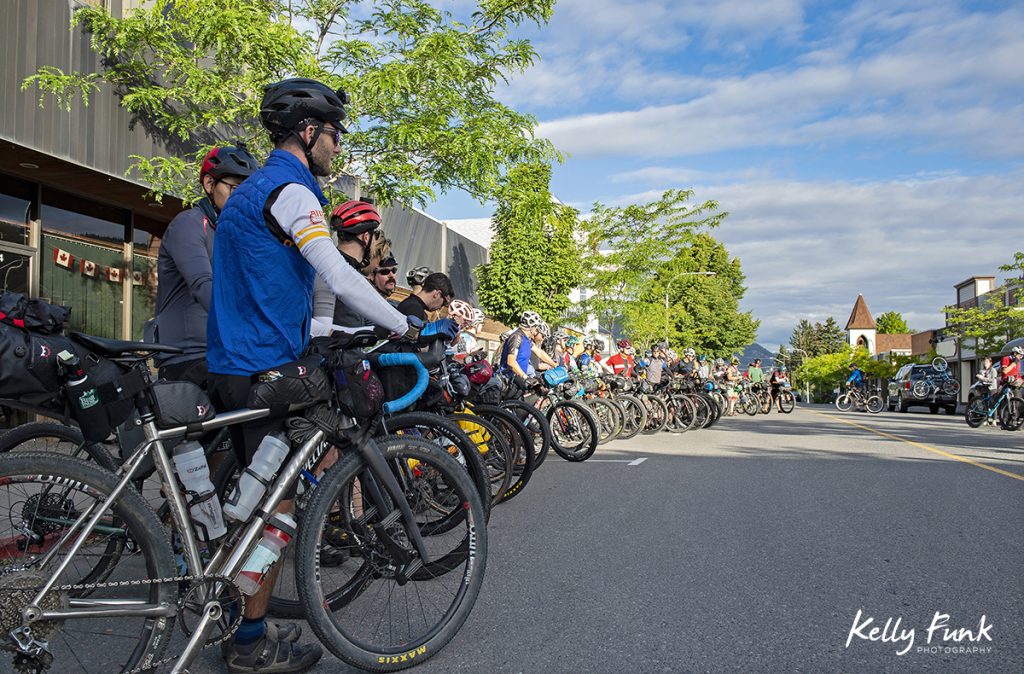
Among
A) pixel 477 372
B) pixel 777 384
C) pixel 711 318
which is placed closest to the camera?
pixel 477 372

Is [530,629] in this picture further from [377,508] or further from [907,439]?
[907,439]

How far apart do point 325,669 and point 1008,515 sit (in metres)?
5.73

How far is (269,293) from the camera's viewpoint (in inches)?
123

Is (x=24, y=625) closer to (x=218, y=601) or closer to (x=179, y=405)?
(x=218, y=601)

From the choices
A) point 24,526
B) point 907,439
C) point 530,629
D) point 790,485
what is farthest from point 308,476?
point 907,439

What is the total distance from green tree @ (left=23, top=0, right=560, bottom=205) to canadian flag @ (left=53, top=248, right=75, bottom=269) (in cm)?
185

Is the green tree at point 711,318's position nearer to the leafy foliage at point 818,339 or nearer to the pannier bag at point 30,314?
the pannier bag at point 30,314

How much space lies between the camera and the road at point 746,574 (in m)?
3.42

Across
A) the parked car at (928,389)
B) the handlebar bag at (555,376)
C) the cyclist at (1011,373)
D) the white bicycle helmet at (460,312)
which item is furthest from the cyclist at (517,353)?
the parked car at (928,389)

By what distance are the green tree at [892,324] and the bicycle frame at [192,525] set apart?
15754 cm

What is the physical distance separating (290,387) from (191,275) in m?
1.25

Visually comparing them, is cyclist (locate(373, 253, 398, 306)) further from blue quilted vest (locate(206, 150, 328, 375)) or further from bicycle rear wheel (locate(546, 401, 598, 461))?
bicycle rear wheel (locate(546, 401, 598, 461))

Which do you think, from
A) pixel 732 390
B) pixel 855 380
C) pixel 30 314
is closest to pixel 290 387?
pixel 30 314

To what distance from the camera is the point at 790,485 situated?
28.0ft
